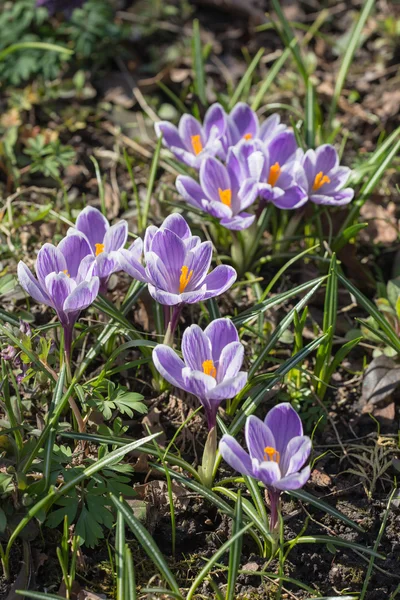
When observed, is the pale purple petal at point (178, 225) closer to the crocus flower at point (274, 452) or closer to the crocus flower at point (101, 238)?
the crocus flower at point (101, 238)

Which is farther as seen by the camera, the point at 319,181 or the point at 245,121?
the point at 245,121

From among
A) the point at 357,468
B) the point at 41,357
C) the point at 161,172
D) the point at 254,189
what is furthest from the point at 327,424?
the point at 161,172

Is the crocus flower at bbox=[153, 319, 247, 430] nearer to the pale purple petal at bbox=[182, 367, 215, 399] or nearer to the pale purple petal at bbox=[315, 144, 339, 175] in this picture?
the pale purple petal at bbox=[182, 367, 215, 399]

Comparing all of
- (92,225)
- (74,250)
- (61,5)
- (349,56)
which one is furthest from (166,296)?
(61,5)

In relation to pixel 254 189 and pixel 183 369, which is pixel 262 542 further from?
pixel 254 189

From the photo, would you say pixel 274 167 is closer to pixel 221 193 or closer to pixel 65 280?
pixel 221 193

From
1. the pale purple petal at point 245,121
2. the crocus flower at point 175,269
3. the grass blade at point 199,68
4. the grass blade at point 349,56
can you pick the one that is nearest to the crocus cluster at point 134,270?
the crocus flower at point 175,269

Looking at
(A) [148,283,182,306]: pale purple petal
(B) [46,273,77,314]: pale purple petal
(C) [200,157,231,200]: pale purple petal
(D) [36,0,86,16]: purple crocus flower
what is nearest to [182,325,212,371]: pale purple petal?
Answer: (A) [148,283,182,306]: pale purple petal
